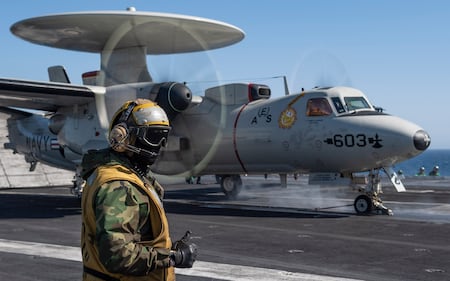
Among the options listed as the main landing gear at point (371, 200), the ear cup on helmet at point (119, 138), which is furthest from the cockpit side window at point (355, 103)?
the ear cup on helmet at point (119, 138)

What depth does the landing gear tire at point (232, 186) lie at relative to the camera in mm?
22759

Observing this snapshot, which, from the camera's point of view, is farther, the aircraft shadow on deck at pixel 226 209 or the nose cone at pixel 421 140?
the aircraft shadow on deck at pixel 226 209

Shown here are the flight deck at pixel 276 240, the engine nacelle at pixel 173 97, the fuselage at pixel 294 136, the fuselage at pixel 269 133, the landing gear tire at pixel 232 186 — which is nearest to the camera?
the flight deck at pixel 276 240

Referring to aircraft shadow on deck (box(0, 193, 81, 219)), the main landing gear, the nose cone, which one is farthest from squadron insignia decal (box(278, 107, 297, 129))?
aircraft shadow on deck (box(0, 193, 81, 219))

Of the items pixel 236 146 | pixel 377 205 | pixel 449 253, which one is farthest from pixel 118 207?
pixel 236 146

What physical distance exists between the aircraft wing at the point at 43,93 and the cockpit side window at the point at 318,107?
7.83 m

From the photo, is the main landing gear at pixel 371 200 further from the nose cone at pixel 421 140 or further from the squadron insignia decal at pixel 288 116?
the squadron insignia decal at pixel 288 116

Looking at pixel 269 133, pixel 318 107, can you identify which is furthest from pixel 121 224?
pixel 269 133

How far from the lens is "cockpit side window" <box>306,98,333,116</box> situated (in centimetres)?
1695

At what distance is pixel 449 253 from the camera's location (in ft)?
34.0

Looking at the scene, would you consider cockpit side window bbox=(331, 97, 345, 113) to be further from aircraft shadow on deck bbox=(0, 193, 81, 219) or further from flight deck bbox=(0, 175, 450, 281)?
aircraft shadow on deck bbox=(0, 193, 81, 219)

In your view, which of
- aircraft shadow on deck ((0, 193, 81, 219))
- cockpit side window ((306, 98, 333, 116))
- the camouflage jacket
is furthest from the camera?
aircraft shadow on deck ((0, 193, 81, 219))

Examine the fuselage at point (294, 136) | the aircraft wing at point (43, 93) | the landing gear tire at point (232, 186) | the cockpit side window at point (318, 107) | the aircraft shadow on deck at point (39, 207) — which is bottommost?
the aircraft shadow on deck at point (39, 207)

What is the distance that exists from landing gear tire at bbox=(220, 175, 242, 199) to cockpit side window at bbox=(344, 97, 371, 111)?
7237mm
